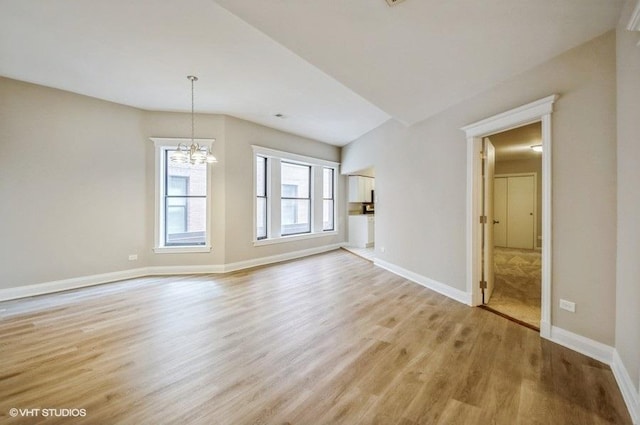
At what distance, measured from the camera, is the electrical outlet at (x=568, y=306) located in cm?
223

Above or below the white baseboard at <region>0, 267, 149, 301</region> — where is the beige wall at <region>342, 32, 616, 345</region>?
above

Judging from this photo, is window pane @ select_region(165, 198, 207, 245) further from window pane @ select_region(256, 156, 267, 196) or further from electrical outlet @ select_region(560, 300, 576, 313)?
electrical outlet @ select_region(560, 300, 576, 313)

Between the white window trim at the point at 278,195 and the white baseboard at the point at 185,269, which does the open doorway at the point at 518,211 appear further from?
the white baseboard at the point at 185,269

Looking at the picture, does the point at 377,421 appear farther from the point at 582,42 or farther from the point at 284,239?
the point at 284,239

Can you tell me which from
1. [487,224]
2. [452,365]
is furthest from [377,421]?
[487,224]

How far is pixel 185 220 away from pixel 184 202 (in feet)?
1.16

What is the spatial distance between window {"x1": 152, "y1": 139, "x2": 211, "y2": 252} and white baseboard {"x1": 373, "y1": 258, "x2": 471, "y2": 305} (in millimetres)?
3556

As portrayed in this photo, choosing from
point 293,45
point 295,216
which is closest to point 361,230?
point 295,216

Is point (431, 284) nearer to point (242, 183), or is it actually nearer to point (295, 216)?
point (295, 216)

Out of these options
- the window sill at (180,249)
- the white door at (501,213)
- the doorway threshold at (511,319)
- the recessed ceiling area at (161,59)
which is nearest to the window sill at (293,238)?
the window sill at (180,249)

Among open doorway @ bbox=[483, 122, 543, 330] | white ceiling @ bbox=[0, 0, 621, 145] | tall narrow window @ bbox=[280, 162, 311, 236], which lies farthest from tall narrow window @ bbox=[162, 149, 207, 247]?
open doorway @ bbox=[483, 122, 543, 330]

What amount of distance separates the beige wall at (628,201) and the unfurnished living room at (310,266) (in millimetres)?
21

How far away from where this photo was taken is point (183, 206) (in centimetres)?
492

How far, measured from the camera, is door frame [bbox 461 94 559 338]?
7.75ft
